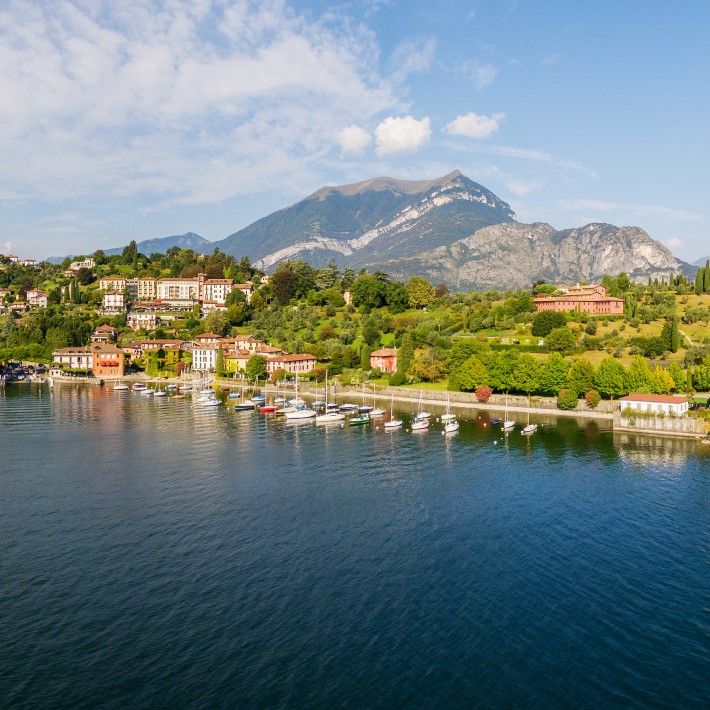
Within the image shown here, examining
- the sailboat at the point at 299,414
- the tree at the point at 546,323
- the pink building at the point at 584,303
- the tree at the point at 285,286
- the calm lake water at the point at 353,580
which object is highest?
the tree at the point at 285,286

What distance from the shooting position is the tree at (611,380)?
3583 inches

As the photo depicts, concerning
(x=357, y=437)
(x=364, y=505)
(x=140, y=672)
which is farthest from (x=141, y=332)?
(x=140, y=672)

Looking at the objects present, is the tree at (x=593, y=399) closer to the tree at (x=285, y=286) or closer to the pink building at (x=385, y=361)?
the pink building at (x=385, y=361)

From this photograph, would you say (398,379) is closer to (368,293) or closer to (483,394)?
(483,394)

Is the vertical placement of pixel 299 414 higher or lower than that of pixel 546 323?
lower

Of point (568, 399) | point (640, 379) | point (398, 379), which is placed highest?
point (640, 379)

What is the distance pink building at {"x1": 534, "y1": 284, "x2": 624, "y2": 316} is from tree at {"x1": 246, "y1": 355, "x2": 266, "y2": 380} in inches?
2588

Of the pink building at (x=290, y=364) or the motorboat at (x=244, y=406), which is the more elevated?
the pink building at (x=290, y=364)

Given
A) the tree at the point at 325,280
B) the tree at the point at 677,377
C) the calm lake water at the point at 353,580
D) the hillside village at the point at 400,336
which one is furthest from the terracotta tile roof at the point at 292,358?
the tree at the point at 677,377

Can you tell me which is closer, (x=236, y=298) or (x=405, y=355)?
(x=405, y=355)

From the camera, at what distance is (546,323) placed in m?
124

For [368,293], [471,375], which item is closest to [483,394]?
[471,375]

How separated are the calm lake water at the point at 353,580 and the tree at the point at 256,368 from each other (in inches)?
Result: 2482

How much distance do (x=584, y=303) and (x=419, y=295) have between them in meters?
47.1
